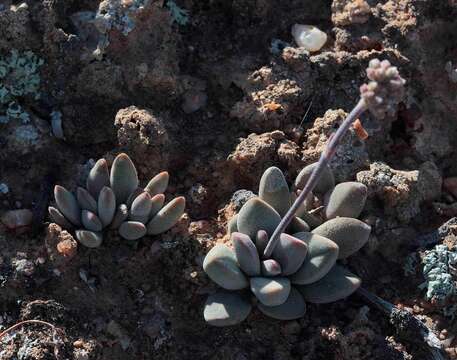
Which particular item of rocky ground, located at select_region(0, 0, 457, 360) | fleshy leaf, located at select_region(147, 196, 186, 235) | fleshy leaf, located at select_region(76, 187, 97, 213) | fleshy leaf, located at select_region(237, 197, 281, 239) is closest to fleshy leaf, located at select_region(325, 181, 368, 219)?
rocky ground, located at select_region(0, 0, 457, 360)

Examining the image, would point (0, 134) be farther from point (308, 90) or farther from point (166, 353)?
point (308, 90)

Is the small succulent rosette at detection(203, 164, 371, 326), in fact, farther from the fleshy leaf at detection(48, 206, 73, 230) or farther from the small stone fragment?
the small stone fragment

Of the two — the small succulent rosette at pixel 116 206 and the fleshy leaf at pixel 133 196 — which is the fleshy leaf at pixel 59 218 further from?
the fleshy leaf at pixel 133 196

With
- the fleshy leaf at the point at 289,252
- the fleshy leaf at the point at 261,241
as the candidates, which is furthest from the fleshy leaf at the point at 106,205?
the fleshy leaf at the point at 289,252

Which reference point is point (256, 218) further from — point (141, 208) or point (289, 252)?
point (141, 208)

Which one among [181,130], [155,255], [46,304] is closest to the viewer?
[46,304]

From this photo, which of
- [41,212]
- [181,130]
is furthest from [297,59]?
[41,212]

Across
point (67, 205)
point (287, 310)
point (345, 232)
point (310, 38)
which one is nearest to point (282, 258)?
point (287, 310)
